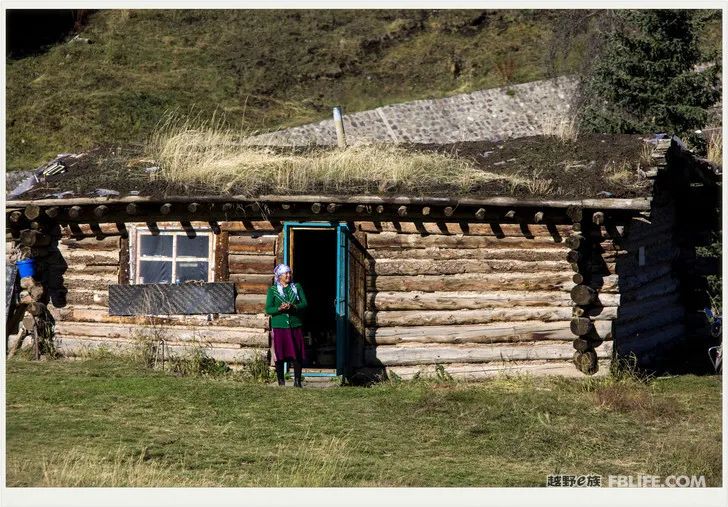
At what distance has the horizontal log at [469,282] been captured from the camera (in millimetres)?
16109

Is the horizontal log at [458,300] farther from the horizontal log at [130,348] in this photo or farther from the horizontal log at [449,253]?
the horizontal log at [130,348]

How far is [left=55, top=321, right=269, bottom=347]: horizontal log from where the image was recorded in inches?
645

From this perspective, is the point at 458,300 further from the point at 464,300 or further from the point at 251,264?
the point at 251,264

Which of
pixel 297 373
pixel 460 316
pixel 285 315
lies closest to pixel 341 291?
pixel 285 315

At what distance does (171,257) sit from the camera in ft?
54.7

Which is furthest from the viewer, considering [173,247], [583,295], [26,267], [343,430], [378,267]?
[26,267]

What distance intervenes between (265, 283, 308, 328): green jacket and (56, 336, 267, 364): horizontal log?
1.13 metres

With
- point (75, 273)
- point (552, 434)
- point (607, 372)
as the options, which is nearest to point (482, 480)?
point (552, 434)

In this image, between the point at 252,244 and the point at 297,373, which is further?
the point at 252,244

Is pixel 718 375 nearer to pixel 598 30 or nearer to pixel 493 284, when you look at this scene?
pixel 493 284

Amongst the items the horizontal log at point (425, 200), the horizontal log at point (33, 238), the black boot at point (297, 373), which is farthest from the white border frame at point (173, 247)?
the black boot at point (297, 373)

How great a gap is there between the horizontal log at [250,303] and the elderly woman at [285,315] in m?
0.80

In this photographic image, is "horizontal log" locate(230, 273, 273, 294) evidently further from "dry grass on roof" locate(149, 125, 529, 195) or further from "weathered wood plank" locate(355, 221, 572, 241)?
"weathered wood plank" locate(355, 221, 572, 241)

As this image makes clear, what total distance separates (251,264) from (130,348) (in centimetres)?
211
